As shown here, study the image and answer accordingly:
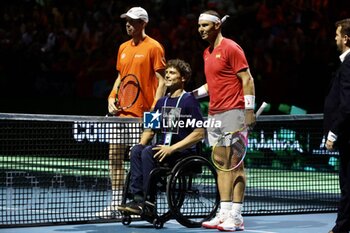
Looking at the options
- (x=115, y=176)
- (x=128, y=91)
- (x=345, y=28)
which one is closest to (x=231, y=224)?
A: (x=115, y=176)

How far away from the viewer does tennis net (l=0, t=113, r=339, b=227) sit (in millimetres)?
9352

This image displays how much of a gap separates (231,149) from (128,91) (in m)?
1.35

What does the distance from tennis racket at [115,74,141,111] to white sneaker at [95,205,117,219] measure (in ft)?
3.20

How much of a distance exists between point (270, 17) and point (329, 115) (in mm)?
9548

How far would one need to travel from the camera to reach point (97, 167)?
1151cm

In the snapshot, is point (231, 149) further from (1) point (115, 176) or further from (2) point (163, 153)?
(1) point (115, 176)

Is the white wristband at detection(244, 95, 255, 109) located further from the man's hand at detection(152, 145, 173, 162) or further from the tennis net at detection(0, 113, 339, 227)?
the tennis net at detection(0, 113, 339, 227)

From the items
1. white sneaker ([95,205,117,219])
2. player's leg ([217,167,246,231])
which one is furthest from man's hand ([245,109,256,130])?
white sneaker ([95,205,117,219])

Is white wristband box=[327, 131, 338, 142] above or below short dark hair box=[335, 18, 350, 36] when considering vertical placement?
below

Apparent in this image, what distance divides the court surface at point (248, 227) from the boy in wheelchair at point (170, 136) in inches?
10.7

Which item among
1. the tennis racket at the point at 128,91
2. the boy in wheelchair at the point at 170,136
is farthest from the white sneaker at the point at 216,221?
the tennis racket at the point at 128,91

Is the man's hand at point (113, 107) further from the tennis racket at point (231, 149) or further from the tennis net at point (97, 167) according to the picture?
the tennis racket at point (231, 149)

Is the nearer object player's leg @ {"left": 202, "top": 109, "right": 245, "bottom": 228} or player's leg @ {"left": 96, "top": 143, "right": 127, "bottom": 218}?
player's leg @ {"left": 202, "top": 109, "right": 245, "bottom": 228}

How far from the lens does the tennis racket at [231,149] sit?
27.9 feet
